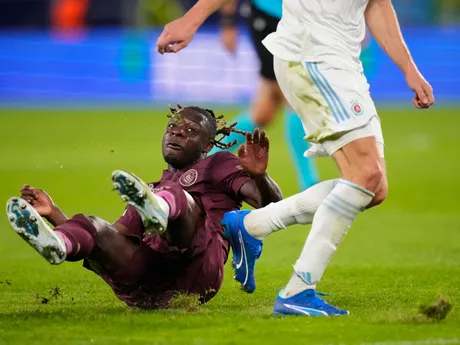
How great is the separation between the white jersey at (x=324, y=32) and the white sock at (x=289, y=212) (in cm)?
63

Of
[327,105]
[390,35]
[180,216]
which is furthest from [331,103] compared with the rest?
[180,216]

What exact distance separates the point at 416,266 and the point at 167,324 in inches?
116

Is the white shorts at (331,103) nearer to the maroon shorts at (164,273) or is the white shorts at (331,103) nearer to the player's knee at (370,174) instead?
the player's knee at (370,174)

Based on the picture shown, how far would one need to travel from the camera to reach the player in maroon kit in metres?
4.98

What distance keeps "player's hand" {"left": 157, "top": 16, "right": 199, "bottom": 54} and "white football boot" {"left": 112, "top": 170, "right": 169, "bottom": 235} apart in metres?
0.67

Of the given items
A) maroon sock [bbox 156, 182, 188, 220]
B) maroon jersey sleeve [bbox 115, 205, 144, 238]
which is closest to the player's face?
maroon jersey sleeve [bbox 115, 205, 144, 238]

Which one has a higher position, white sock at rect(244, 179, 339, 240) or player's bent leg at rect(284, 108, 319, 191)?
white sock at rect(244, 179, 339, 240)

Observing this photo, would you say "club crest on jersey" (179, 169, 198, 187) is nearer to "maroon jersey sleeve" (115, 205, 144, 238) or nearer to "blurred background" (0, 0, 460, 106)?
"maroon jersey sleeve" (115, 205, 144, 238)

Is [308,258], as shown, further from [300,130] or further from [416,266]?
[300,130]

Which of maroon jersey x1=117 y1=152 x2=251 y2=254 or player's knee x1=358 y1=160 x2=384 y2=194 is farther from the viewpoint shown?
maroon jersey x1=117 y1=152 x2=251 y2=254

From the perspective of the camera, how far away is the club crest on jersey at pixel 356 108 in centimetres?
510

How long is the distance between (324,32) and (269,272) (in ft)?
8.20

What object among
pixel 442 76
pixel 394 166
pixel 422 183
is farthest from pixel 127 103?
pixel 422 183

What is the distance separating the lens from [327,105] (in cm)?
517
